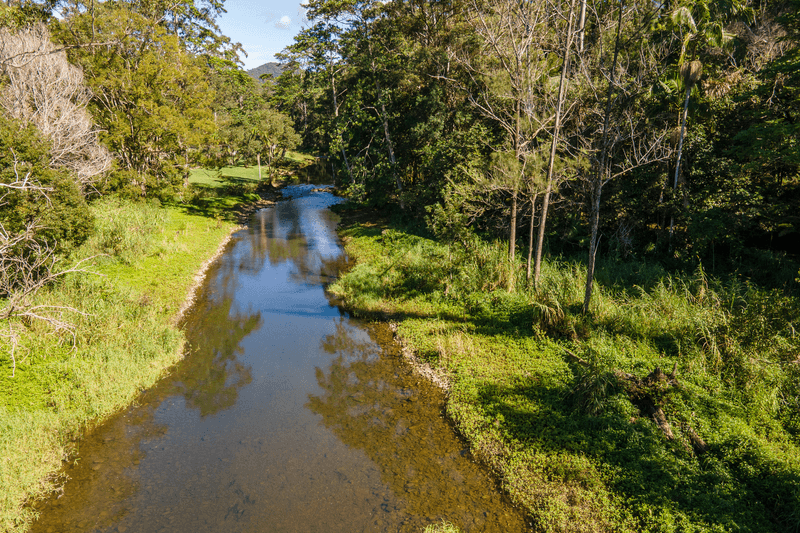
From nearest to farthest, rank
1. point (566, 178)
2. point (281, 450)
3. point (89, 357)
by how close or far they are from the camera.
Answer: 1. point (281, 450)
2. point (89, 357)
3. point (566, 178)

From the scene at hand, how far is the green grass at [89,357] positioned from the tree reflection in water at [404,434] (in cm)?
556

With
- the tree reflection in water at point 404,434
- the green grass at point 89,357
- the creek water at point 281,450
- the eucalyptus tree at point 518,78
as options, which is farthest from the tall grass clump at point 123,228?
the eucalyptus tree at point 518,78

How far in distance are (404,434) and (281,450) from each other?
3020mm

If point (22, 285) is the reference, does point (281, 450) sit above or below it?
below

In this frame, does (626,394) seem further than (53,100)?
No

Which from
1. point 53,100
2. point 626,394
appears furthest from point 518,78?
point 53,100

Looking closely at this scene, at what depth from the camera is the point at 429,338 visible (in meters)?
14.3

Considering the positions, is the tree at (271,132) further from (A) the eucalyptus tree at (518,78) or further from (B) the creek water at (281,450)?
(B) the creek water at (281,450)

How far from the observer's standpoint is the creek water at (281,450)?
8.04 m

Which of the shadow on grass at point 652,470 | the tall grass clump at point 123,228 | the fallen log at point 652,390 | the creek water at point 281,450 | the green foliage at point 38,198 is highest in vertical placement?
the green foliage at point 38,198

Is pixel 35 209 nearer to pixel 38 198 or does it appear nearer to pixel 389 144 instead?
pixel 38 198

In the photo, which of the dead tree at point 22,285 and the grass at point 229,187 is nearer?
the dead tree at point 22,285

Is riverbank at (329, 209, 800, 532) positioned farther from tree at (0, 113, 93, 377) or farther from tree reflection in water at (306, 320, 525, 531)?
tree at (0, 113, 93, 377)

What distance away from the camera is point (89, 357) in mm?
12297
